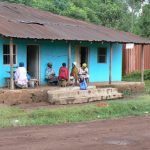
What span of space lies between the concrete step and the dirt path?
4290 millimetres

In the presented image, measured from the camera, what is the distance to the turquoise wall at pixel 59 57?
20.4m

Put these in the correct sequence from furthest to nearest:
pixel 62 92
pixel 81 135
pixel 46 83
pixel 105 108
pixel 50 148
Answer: pixel 46 83 → pixel 62 92 → pixel 105 108 → pixel 81 135 → pixel 50 148

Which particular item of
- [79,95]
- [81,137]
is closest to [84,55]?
[79,95]

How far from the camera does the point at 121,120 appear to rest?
14578mm

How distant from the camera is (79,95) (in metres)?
18.6

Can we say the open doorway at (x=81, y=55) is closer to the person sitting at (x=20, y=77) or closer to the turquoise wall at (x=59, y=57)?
the turquoise wall at (x=59, y=57)

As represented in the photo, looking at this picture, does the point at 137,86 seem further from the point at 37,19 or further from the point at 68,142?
the point at 68,142

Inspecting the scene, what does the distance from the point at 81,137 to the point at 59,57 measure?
37.4 ft

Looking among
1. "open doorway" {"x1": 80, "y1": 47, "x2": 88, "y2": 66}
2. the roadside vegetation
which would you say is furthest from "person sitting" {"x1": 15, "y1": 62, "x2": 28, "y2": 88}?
"open doorway" {"x1": 80, "y1": 47, "x2": 88, "y2": 66}

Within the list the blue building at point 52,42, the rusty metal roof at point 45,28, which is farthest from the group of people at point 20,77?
the rusty metal roof at point 45,28

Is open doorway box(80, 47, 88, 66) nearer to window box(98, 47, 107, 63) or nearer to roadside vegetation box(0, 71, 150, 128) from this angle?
window box(98, 47, 107, 63)

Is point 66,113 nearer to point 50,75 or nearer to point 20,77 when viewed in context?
point 20,77

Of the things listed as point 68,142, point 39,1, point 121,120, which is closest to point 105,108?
point 121,120

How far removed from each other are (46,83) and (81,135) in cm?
1021
